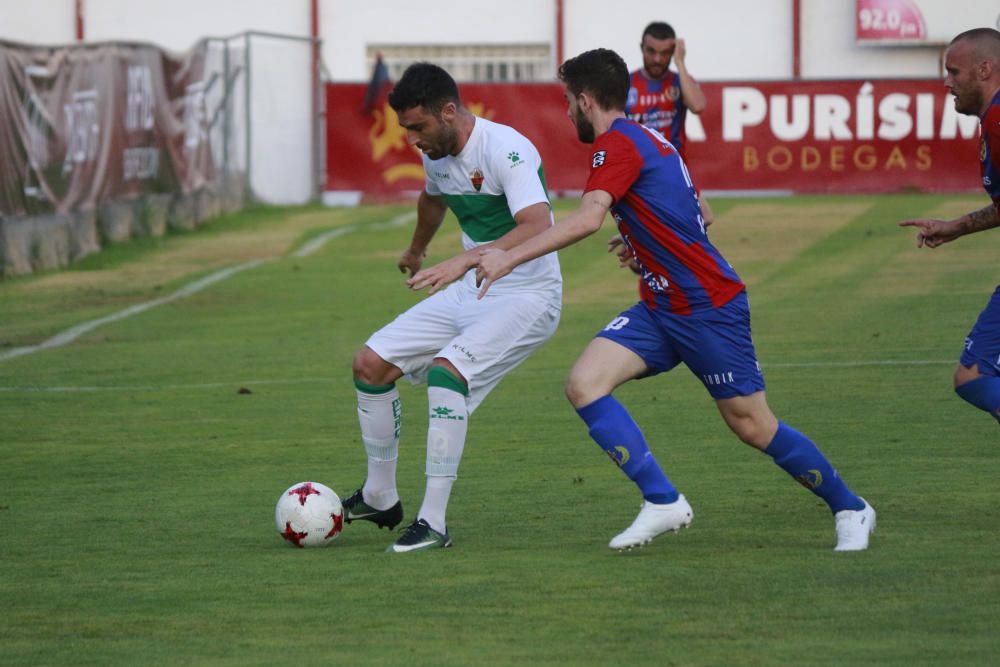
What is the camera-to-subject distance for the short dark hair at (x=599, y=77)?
22.0 feet

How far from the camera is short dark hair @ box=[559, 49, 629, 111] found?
6.71 meters

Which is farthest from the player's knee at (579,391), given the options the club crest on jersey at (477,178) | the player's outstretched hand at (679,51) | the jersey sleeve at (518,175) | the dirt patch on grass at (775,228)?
the dirt patch on grass at (775,228)

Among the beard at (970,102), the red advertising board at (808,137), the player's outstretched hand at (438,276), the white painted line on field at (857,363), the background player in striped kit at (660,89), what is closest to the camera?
the player's outstretched hand at (438,276)

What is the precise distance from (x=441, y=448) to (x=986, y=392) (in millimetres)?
2185

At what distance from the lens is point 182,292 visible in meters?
18.2

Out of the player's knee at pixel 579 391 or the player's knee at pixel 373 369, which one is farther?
the player's knee at pixel 373 369

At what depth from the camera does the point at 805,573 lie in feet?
20.6

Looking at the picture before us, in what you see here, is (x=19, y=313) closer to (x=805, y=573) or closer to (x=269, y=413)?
(x=269, y=413)

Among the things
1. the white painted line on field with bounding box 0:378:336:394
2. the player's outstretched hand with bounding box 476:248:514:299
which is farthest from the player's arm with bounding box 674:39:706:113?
the player's outstretched hand with bounding box 476:248:514:299

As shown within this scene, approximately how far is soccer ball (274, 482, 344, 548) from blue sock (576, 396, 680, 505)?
1135 millimetres

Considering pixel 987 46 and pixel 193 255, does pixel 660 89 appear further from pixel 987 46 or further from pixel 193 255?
pixel 193 255

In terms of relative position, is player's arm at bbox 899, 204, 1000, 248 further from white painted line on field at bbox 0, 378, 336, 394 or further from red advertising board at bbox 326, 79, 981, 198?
red advertising board at bbox 326, 79, 981, 198

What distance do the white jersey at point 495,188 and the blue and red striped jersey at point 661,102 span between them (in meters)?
6.43

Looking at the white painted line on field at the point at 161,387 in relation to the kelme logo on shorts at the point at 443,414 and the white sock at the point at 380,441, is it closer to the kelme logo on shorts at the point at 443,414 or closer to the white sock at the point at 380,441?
the white sock at the point at 380,441
